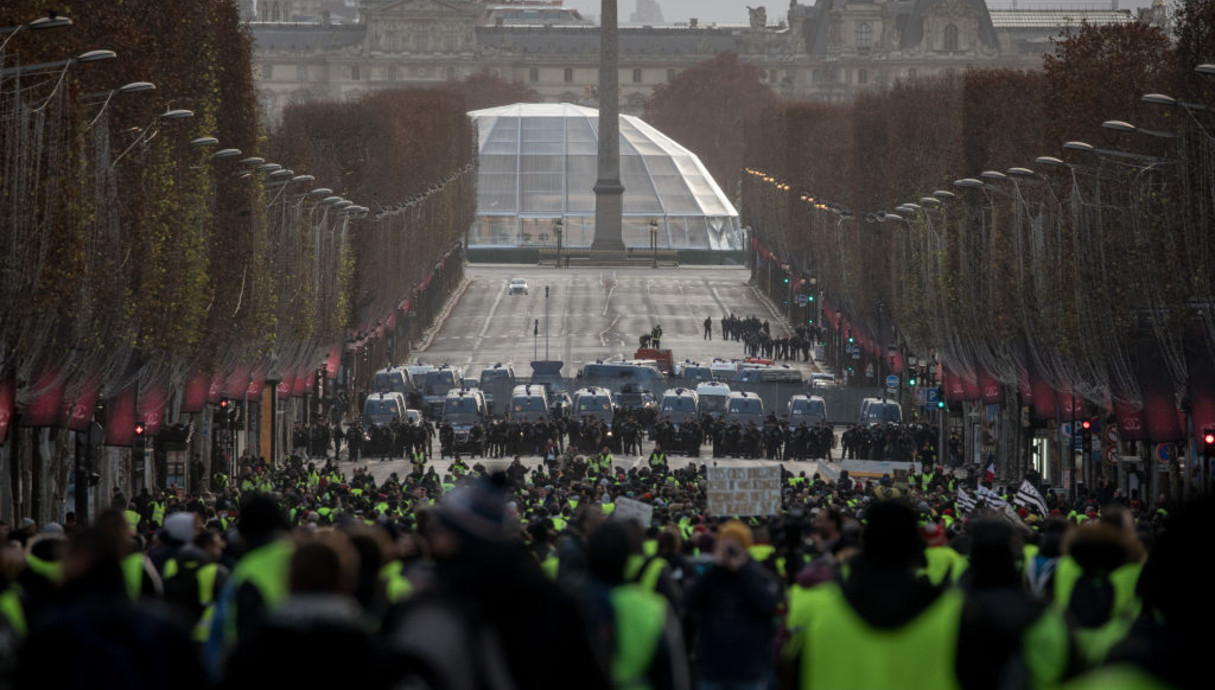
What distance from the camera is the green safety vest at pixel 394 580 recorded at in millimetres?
12674

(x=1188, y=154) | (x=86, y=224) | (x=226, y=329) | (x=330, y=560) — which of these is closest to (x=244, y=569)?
(x=330, y=560)

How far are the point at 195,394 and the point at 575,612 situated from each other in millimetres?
44935

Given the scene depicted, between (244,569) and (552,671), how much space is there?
4.01m

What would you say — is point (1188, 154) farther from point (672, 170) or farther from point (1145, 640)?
point (672, 170)

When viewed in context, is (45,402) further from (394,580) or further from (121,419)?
(394,580)

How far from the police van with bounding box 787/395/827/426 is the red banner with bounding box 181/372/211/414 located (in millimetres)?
22693

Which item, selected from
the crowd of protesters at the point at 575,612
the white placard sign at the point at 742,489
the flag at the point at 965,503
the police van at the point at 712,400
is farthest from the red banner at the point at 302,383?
the crowd of protesters at the point at 575,612

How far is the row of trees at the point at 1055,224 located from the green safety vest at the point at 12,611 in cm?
3098

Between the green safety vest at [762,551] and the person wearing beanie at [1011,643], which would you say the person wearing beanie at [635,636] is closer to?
the person wearing beanie at [1011,643]

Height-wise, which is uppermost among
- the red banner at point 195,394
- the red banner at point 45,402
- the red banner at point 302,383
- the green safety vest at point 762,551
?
the green safety vest at point 762,551

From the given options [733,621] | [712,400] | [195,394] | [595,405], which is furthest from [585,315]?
[733,621]

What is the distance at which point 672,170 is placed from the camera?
7160 inches

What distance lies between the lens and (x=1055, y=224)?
5566 centimetres


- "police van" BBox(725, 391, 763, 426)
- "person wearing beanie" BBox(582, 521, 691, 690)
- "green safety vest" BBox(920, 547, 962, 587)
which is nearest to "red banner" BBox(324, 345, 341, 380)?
"police van" BBox(725, 391, 763, 426)
